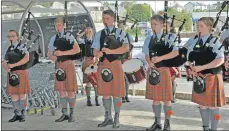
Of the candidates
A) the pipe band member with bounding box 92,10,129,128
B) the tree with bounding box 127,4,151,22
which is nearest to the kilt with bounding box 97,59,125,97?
the pipe band member with bounding box 92,10,129,128

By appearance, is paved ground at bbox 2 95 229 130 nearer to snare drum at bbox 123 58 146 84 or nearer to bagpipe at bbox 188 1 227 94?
snare drum at bbox 123 58 146 84

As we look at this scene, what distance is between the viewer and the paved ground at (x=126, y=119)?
16.0 ft

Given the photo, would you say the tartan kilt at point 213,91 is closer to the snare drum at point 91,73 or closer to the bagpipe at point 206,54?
the bagpipe at point 206,54

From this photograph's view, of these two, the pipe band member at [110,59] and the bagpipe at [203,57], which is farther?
the pipe band member at [110,59]

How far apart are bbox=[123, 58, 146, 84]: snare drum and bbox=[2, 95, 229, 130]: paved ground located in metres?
0.47

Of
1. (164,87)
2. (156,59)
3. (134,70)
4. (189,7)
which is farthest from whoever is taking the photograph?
(189,7)

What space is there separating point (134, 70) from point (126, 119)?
627 millimetres

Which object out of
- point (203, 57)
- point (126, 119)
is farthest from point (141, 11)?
point (203, 57)

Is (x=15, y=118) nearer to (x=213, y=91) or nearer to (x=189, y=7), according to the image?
(x=213, y=91)

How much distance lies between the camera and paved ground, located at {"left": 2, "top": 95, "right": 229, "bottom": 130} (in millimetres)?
4871

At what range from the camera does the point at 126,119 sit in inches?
207

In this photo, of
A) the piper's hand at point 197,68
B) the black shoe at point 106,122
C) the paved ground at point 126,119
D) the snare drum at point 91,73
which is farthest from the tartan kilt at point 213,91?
the snare drum at point 91,73

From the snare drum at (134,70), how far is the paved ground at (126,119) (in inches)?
18.6

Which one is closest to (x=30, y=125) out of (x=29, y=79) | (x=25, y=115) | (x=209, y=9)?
(x=25, y=115)
